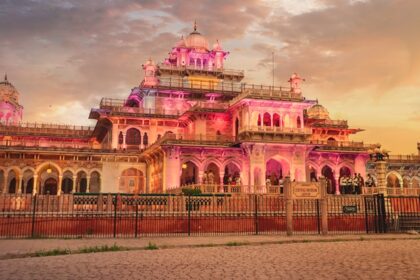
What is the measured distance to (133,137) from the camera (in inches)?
1839

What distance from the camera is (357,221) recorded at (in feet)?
75.6

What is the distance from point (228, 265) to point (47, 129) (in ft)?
165

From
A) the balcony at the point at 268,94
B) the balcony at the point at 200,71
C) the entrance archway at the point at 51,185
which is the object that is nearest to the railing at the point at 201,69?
the balcony at the point at 200,71

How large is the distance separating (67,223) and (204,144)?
64.7 feet

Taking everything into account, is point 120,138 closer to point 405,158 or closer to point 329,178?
point 329,178

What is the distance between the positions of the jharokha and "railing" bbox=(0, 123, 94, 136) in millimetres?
133

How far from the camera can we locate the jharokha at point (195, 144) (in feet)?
130

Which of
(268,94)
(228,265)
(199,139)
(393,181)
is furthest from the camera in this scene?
(393,181)

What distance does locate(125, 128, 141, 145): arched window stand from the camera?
153 feet

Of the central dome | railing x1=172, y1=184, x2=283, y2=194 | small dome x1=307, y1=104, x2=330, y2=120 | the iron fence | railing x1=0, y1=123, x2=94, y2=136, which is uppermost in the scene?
the central dome

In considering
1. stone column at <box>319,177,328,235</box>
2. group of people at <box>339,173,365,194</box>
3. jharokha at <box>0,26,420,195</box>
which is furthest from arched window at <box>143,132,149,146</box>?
stone column at <box>319,177,328,235</box>

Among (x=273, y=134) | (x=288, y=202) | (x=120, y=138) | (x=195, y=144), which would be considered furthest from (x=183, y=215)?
(x=120, y=138)

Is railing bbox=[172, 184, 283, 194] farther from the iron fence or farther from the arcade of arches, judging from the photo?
the arcade of arches

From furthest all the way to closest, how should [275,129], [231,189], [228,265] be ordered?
1. [275,129]
2. [231,189]
3. [228,265]
